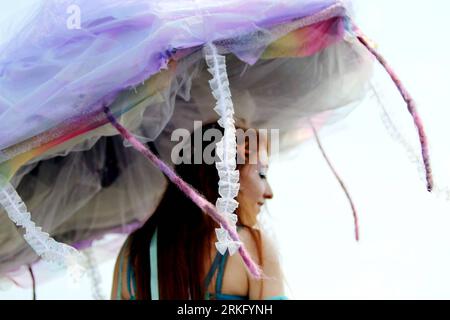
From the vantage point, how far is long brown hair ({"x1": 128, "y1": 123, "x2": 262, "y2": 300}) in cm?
157

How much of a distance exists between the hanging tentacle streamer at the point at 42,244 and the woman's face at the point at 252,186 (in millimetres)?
441

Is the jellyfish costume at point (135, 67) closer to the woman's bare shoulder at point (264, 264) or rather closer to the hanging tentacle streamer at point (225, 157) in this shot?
the hanging tentacle streamer at point (225, 157)

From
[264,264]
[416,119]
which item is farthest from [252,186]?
[416,119]

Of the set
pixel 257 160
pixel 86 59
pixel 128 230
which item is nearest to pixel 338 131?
pixel 257 160

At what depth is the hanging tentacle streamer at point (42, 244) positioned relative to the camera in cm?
128

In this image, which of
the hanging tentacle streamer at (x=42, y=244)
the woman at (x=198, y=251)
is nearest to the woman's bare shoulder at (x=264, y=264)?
the woman at (x=198, y=251)

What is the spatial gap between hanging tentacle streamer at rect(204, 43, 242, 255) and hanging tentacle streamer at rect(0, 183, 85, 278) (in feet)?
0.86

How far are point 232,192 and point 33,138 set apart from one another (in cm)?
40

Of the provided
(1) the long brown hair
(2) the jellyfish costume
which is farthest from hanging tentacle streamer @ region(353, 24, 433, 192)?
(1) the long brown hair

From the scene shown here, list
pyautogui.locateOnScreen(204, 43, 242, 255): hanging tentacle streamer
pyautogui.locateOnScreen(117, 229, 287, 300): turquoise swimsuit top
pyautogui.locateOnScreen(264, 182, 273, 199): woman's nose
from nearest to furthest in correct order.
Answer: pyautogui.locateOnScreen(204, 43, 242, 255): hanging tentacle streamer, pyautogui.locateOnScreen(117, 229, 287, 300): turquoise swimsuit top, pyautogui.locateOnScreen(264, 182, 273, 199): woman's nose

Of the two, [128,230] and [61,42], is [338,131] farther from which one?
[61,42]

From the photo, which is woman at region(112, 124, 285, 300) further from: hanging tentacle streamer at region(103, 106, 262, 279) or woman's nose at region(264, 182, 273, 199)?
hanging tentacle streamer at region(103, 106, 262, 279)

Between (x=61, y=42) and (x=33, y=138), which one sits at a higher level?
(x=61, y=42)

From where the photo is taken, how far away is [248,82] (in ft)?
5.40
